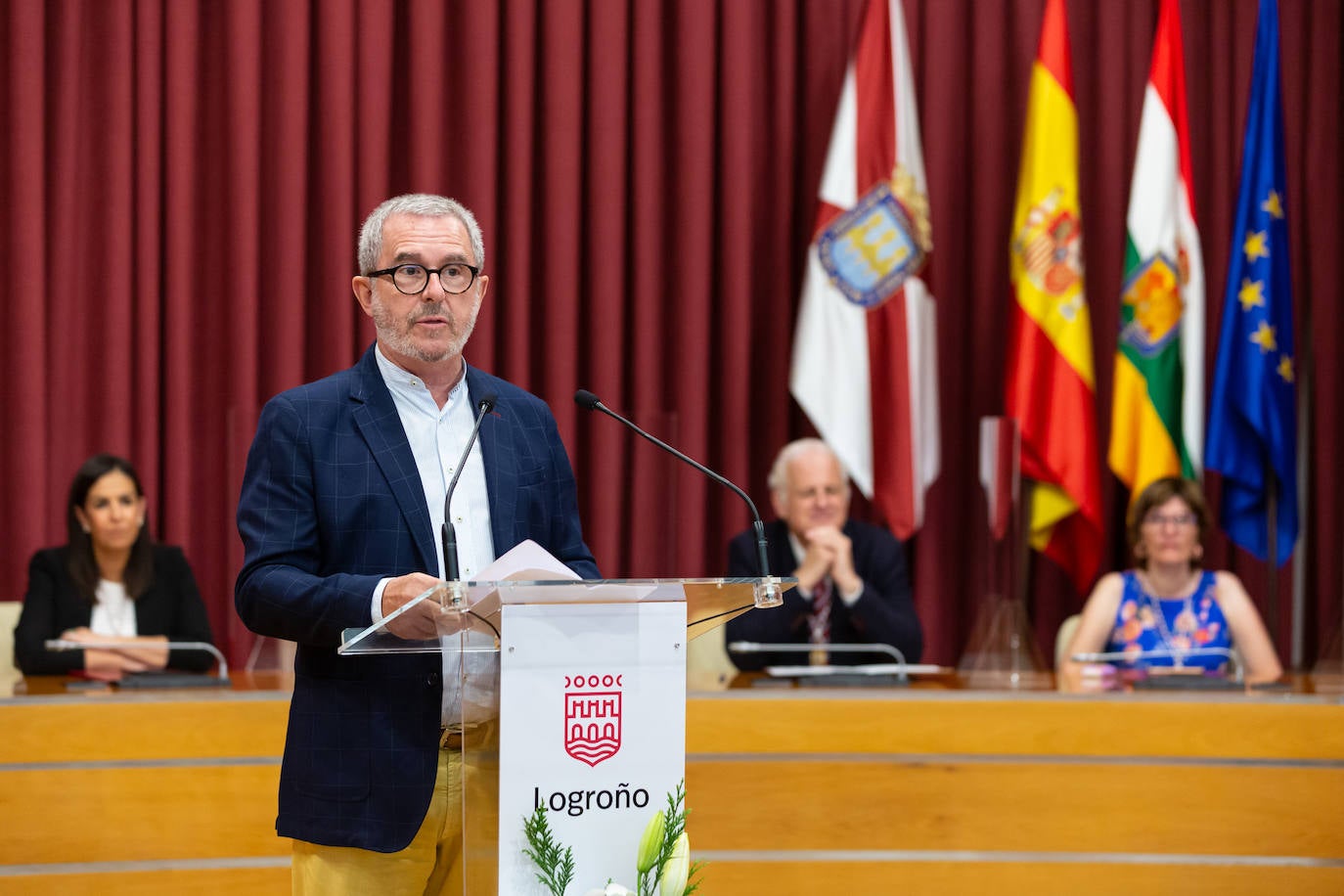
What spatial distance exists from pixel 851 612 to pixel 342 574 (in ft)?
7.83

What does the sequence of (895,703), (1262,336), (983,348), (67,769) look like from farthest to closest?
(983,348), (1262,336), (895,703), (67,769)

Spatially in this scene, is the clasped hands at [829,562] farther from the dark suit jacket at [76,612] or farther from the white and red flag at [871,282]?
the dark suit jacket at [76,612]

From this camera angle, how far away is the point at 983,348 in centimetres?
541

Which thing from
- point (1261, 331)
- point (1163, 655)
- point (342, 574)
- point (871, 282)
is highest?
point (871, 282)

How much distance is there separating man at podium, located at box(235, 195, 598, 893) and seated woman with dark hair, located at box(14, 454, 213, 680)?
214 centimetres

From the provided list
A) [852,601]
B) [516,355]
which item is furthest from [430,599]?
[516,355]

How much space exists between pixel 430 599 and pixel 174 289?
3.83 m

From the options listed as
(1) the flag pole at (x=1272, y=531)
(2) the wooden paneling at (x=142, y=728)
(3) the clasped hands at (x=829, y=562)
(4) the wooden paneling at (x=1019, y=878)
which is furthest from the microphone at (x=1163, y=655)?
(2) the wooden paneling at (x=142, y=728)

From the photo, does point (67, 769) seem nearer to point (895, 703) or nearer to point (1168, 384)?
point (895, 703)

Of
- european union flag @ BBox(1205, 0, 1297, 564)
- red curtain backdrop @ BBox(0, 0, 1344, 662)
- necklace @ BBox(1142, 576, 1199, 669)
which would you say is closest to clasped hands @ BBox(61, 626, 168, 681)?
red curtain backdrop @ BBox(0, 0, 1344, 662)

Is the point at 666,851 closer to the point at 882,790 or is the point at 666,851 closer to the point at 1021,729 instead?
the point at 882,790

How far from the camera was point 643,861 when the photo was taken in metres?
1.61

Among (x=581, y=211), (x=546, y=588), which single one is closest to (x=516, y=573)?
(x=546, y=588)

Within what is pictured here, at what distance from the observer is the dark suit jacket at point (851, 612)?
4016 mm
